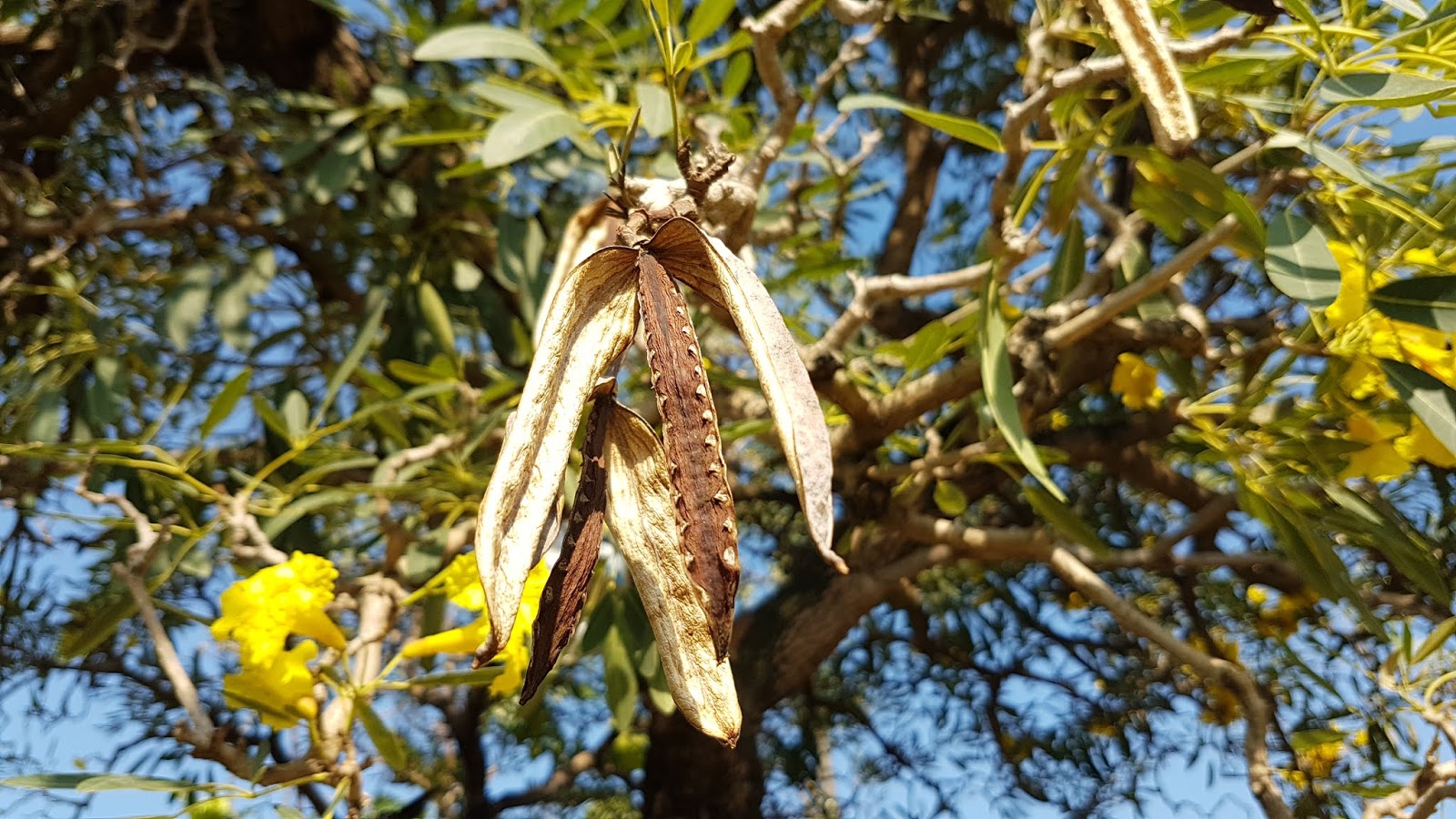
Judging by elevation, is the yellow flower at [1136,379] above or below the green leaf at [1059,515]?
above

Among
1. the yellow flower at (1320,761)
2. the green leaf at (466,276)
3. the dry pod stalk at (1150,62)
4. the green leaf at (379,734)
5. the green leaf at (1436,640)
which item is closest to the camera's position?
the dry pod stalk at (1150,62)

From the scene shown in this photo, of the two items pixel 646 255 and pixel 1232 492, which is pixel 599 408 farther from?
pixel 1232 492

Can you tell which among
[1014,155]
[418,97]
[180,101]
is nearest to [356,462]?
[418,97]

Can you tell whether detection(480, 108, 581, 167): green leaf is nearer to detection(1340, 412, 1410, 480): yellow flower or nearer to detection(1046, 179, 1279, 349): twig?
detection(1046, 179, 1279, 349): twig

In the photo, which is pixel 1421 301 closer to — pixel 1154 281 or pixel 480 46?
pixel 1154 281

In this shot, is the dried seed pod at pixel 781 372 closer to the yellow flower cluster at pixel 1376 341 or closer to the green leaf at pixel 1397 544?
the yellow flower cluster at pixel 1376 341

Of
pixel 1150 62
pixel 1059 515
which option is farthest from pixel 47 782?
pixel 1059 515

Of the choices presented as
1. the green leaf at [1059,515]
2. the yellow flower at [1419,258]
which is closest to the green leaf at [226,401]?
the green leaf at [1059,515]

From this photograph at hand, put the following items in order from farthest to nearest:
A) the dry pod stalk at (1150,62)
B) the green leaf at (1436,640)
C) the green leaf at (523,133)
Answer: the green leaf at (1436,640)
the green leaf at (523,133)
the dry pod stalk at (1150,62)
